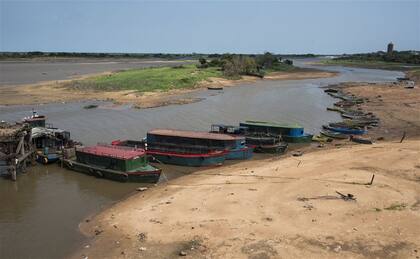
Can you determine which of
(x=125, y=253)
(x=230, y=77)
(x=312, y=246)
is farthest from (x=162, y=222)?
(x=230, y=77)

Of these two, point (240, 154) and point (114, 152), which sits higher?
point (114, 152)

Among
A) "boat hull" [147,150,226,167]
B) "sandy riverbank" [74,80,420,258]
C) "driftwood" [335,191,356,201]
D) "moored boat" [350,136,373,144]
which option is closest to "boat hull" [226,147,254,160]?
"boat hull" [147,150,226,167]

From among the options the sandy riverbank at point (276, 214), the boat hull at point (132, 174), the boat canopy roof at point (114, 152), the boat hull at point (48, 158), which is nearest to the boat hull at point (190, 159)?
the sandy riverbank at point (276, 214)

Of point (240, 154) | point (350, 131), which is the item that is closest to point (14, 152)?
point (240, 154)

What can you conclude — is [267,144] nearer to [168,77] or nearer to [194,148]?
[194,148]

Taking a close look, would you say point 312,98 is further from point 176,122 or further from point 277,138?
point 277,138

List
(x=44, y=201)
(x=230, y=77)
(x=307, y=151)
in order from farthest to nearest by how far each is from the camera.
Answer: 1. (x=230, y=77)
2. (x=307, y=151)
3. (x=44, y=201)

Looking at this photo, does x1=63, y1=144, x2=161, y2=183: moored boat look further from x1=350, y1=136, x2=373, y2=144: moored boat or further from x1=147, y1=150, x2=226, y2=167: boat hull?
x1=350, y1=136, x2=373, y2=144: moored boat
